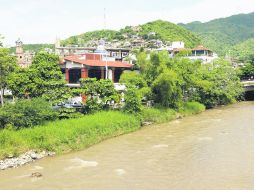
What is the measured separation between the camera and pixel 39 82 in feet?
86.5

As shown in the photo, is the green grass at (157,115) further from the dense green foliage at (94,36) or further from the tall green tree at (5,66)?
the dense green foliage at (94,36)

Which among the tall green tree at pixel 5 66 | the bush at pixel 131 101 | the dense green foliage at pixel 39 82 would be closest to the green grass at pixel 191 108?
the bush at pixel 131 101

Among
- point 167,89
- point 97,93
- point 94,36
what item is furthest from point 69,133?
point 94,36

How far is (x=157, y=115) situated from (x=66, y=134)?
1154cm

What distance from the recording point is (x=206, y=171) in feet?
58.9

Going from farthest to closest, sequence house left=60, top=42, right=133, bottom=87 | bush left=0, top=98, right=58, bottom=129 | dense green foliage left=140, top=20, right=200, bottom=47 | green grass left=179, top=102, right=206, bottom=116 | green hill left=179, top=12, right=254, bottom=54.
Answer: green hill left=179, top=12, right=254, bottom=54
dense green foliage left=140, top=20, right=200, bottom=47
green grass left=179, top=102, right=206, bottom=116
house left=60, top=42, right=133, bottom=87
bush left=0, top=98, right=58, bottom=129

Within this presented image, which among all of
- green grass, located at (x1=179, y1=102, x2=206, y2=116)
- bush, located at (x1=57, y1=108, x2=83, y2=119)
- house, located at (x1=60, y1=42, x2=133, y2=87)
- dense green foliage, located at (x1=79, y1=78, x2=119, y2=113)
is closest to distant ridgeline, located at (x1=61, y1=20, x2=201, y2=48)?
house, located at (x1=60, y1=42, x2=133, y2=87)

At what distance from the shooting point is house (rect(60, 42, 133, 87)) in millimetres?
35344

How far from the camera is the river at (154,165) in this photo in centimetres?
1627

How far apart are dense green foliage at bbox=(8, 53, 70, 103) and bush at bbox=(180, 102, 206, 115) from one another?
44.8ft

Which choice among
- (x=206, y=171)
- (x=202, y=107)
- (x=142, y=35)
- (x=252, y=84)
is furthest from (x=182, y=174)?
(x=142, y=35)

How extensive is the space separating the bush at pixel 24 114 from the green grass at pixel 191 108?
16.1m

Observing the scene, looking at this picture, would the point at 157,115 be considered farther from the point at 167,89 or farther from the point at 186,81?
the point at 186,81

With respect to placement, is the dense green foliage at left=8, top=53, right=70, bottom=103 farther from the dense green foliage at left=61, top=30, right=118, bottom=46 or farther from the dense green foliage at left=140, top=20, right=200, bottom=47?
the dense green foliage at left=61, top=30, right=118, bottom=46
